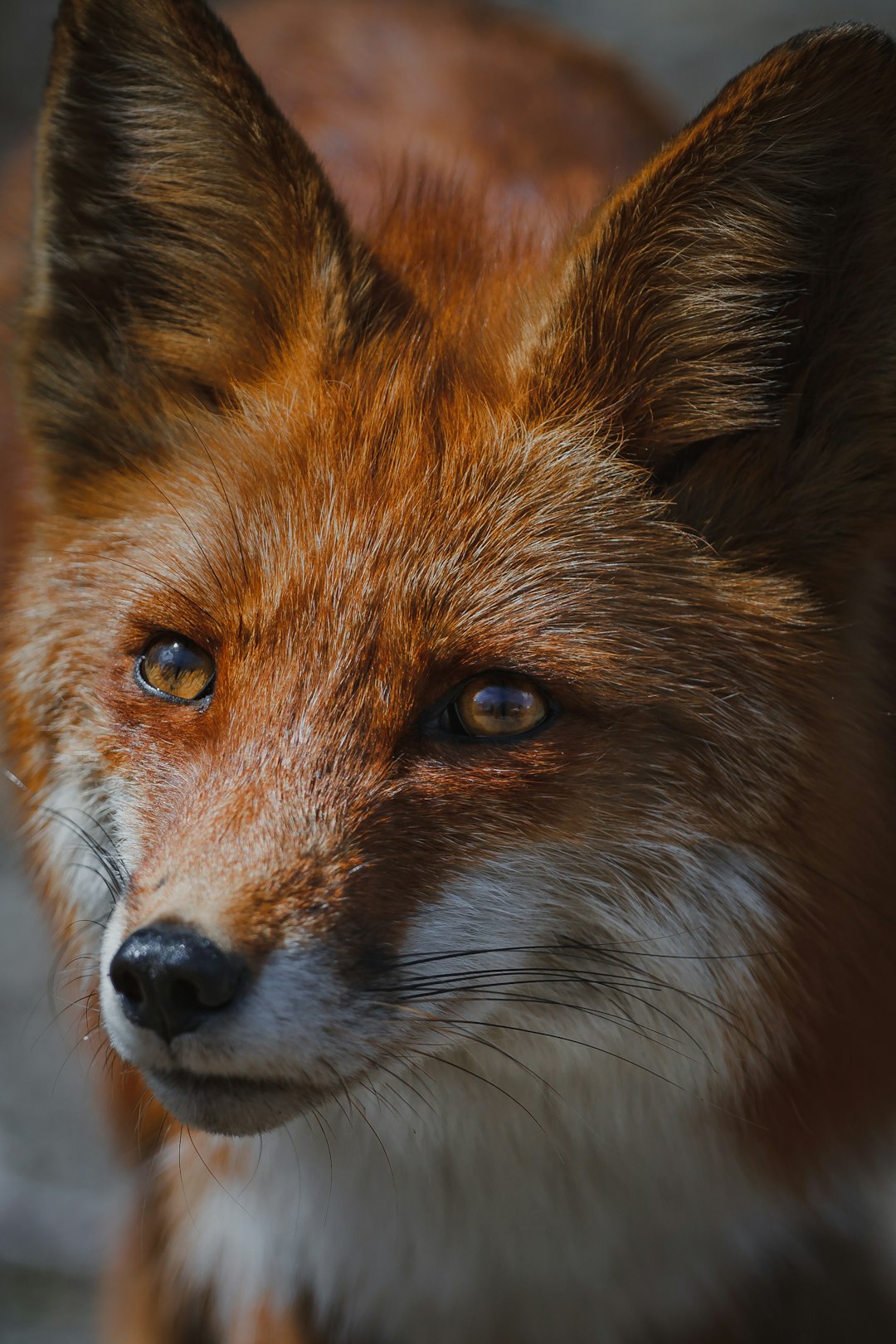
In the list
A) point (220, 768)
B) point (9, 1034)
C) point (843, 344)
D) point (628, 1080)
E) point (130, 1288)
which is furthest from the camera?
point (9, 1034)

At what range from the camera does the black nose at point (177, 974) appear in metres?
2.02

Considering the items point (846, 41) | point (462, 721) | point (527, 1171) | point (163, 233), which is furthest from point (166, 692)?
point (846, 41)

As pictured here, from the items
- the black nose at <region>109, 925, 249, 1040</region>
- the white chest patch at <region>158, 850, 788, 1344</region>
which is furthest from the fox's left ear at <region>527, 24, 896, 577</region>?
the black nose at <region>109, 925, 249, 1040</region>

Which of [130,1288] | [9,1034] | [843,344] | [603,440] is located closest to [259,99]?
[603,440]

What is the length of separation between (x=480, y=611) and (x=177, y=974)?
80 cm

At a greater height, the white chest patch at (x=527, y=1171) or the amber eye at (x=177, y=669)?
the amber eye at (x=177, y=669)

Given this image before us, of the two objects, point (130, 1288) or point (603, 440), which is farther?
point (130, 1288)

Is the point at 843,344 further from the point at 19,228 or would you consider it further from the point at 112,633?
the point at 19,228

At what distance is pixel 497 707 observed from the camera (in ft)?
7.88

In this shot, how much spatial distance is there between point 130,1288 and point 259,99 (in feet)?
10.4

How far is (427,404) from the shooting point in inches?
103

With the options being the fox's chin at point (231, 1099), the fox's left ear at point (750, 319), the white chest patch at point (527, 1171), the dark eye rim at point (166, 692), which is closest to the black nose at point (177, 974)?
the fox's chin at point (231, 1099)

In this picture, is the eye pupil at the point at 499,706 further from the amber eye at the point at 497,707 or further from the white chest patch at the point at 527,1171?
the white chest patch at the point at 527,1171

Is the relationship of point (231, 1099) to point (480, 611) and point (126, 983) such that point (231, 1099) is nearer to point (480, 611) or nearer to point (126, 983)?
point (126, 983)
